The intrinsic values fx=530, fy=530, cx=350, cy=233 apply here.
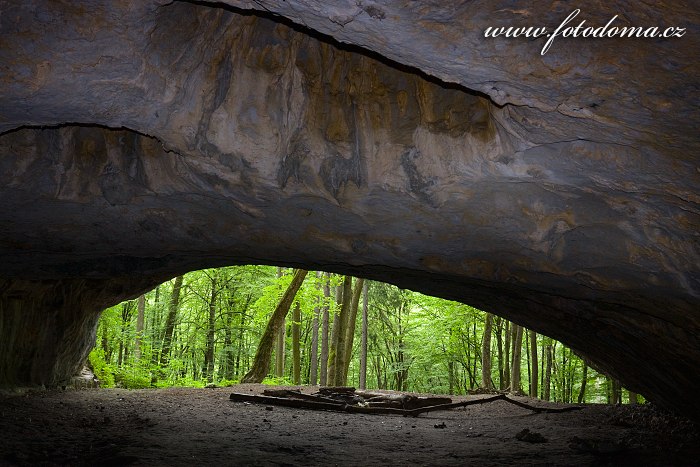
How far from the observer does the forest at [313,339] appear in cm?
1905

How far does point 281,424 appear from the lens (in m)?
8.70

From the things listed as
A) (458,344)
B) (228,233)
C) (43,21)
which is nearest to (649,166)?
(43,21)

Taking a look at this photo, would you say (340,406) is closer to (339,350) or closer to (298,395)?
(298,395)

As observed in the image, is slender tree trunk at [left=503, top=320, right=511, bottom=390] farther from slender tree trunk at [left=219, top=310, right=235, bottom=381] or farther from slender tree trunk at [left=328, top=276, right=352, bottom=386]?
slender tree trunk at [left=219, top=310, right=235, bottom=381]

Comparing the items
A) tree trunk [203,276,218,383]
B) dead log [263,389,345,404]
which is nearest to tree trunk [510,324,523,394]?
dead log [263,389,345,404]

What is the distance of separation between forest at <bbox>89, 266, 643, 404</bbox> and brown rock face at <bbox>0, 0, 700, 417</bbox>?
1132cm

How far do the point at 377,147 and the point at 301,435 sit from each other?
487 cm

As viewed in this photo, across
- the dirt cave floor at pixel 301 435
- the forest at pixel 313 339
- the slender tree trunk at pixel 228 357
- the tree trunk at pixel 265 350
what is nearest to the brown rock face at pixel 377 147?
the dirt cave floor at pixel 301 435

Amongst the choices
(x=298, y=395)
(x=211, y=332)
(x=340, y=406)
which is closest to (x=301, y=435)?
(x=340, y=406)

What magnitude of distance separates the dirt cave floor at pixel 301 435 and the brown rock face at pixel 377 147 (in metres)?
1.46

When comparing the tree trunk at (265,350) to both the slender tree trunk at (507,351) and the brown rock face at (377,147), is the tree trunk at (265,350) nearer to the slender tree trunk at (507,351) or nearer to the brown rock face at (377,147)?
the brown rock face at (377,147)

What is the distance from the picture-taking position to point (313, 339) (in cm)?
2250

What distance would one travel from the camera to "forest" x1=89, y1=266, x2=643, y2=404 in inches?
750

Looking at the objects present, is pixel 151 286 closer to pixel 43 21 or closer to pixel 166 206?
pixel 166 206
